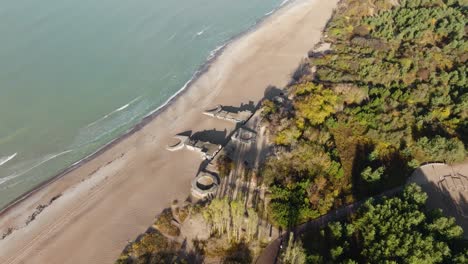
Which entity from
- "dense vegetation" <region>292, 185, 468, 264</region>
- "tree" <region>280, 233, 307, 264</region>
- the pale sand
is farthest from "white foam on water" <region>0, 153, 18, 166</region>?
"dense vegetation" <region>292, 185, 468, 264</region>

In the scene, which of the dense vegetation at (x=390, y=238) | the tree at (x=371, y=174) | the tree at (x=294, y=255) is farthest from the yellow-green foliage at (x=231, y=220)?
the tree at (x=371, y=174)

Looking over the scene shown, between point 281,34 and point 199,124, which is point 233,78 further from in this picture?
point 281,34

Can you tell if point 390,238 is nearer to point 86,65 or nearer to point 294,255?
point 294,255

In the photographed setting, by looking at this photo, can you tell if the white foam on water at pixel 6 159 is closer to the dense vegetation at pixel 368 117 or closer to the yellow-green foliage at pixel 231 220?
the yellow-green foliage at pixel 231 220

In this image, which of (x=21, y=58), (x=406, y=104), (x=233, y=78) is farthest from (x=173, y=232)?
(x=21, y=58)

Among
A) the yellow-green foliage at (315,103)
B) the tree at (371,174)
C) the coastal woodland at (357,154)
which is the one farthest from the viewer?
the yellow-green foliage at (315,103)

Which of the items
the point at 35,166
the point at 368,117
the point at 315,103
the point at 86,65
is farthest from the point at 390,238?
the point at 86,65

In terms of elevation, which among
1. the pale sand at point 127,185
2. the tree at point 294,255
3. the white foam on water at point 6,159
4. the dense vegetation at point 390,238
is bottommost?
the dense vegetation at point 390,238
